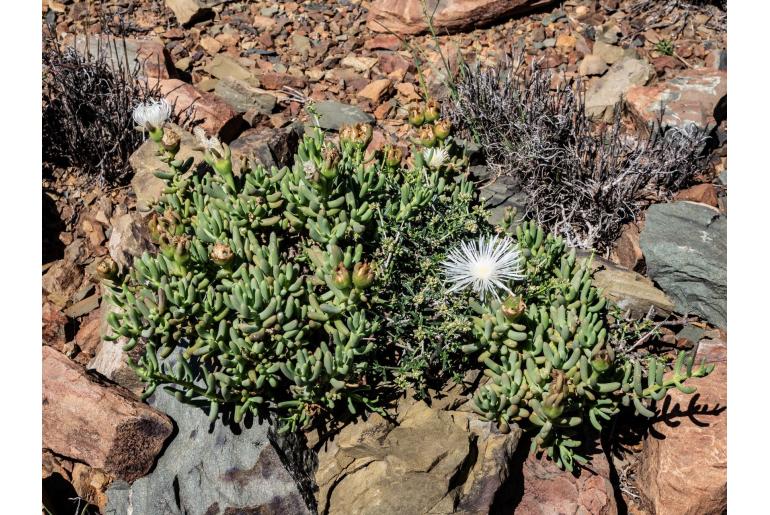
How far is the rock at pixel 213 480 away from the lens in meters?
2.62

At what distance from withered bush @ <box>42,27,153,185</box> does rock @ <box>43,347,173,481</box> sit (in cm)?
136

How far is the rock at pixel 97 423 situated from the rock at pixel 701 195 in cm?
293

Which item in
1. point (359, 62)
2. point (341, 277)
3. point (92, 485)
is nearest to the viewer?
point (341, 277)

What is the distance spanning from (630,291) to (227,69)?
2879 millimetres

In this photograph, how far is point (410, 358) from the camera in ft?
9.13

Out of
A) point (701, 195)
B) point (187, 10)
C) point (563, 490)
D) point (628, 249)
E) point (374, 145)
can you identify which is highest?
point (187, 10)

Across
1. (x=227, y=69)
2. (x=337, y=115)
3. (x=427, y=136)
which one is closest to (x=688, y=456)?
(x=427, y=136)

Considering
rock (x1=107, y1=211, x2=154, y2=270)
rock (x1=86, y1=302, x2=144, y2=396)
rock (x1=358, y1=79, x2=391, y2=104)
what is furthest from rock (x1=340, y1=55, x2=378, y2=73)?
rock (x1=86, y1=302, x2=144, y2=396)

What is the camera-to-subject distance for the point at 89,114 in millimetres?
4055

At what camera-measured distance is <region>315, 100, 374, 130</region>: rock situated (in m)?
4.16

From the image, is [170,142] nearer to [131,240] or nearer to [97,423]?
[131,240]

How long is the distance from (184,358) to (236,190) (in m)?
0.87

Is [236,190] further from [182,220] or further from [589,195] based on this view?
[589,195]

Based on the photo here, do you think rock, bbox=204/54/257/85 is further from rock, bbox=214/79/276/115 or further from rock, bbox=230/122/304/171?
rock, bbox=230/122/304/171
